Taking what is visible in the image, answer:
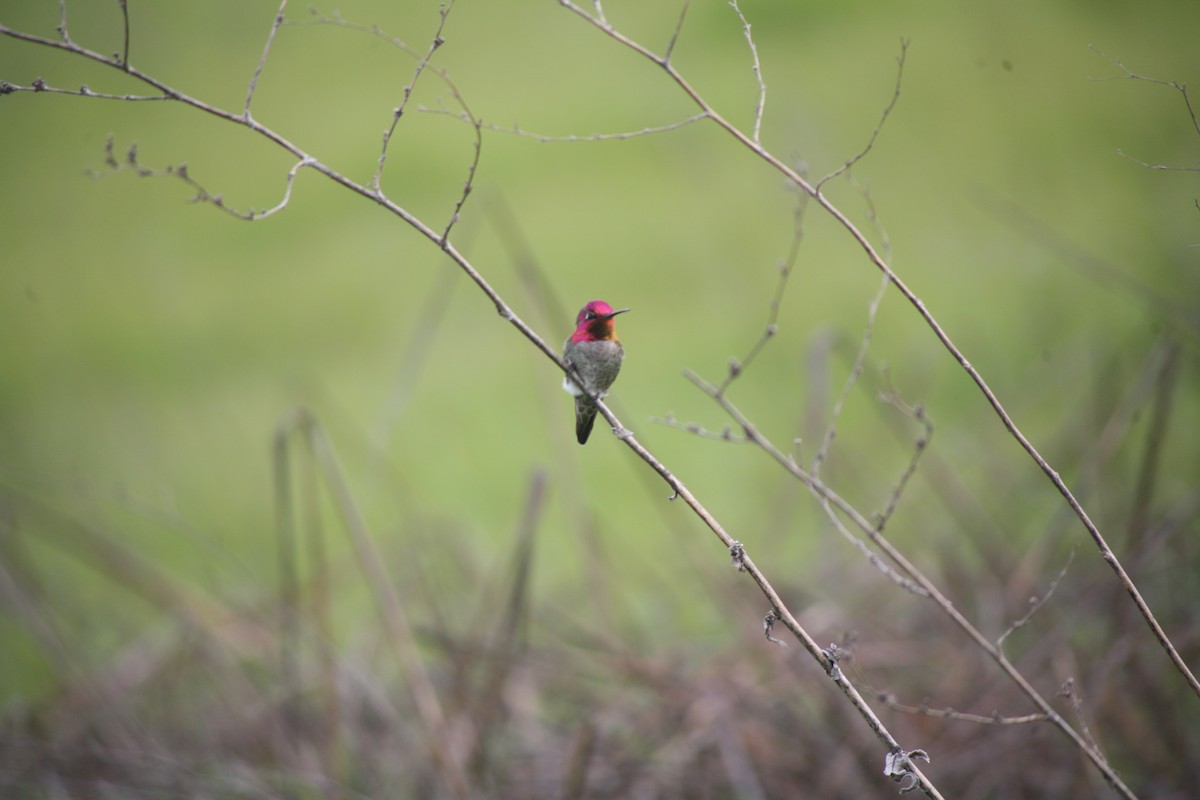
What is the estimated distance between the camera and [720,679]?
4.50 ft

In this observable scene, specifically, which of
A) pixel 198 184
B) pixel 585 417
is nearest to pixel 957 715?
pixel 585 417

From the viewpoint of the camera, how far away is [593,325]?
2.66ft

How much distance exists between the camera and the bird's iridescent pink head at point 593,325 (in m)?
0.77

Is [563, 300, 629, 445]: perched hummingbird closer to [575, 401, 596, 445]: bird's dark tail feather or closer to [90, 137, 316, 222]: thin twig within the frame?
[575, 401, 596, 445]: bird's dark tail feather

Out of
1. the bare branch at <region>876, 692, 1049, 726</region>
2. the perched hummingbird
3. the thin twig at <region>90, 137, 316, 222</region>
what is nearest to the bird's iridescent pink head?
the perched hummingbird

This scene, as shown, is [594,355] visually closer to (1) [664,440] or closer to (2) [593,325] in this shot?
(2) [593,325]

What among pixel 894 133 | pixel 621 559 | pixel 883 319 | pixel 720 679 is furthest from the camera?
pixel 621 559

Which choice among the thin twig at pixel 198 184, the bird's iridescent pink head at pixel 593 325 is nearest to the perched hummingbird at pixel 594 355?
the bird's iridescent pink head at pixel 593 325

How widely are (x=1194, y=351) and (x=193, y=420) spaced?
88.7 inches

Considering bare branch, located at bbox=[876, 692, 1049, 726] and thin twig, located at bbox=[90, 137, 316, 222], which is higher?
thin twig, located at bbox=[90, 137, 316, 222]

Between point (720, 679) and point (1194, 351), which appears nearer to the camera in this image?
point (720, 679)

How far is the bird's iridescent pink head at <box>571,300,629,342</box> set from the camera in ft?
2.53

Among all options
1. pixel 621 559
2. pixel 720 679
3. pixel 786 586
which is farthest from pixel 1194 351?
pixel 621 559

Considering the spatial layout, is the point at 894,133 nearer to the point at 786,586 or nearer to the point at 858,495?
the point at 858,495
